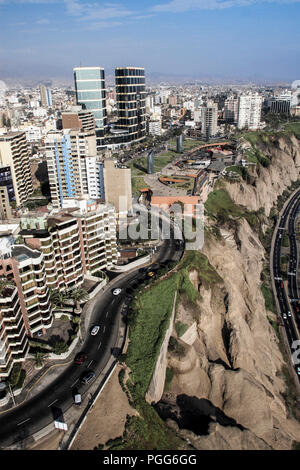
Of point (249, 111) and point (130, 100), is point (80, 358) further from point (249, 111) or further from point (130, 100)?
point (249, 111)

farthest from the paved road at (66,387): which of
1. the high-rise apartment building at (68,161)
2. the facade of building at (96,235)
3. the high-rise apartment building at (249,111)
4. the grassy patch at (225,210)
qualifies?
the high-rise apartment building at (249,111)

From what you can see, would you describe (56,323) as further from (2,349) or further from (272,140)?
(272,140)

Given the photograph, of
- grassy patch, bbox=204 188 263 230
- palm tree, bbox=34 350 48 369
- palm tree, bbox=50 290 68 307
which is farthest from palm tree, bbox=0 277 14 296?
grassy patch, bbox=204 188 263 230

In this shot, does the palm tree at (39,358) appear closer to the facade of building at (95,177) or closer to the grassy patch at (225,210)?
the facade of building at (95,177)

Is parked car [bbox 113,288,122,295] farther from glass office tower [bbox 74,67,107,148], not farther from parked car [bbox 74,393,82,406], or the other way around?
glass office tower [bbox 74,67,107,148]

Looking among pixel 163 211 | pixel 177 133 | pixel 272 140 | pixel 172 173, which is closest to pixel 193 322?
pixel 163 211

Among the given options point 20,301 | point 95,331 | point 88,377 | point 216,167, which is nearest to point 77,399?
point 88,377
